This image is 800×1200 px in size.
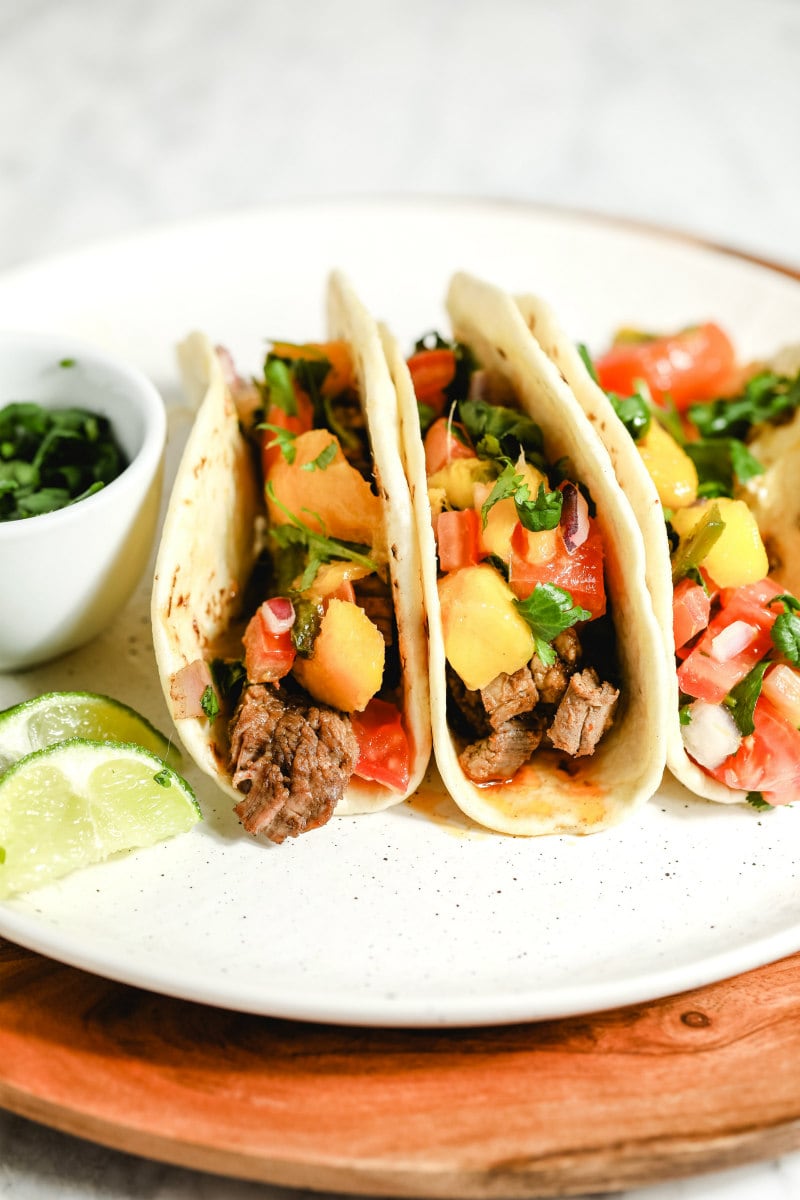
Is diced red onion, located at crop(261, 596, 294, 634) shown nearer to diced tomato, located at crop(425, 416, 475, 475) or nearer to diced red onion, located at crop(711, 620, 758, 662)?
diced tomato, located at crop(425, 416, 475, 475)

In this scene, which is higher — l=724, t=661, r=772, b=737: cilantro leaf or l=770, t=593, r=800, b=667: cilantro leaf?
l=770, t=593, r=800, b=667: cilantro leaf

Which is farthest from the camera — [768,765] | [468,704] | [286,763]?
[468,704]

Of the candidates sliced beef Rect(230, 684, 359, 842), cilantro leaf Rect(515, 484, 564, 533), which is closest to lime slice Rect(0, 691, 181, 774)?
sliced beef Rect(230, 684, 359, 842)

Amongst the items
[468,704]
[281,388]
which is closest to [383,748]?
[468,704]

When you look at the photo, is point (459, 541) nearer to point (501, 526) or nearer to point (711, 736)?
point (501, 526)

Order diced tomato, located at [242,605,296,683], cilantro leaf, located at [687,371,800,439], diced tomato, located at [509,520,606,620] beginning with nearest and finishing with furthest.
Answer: diced tomato, located at [509,520,606,620]
diced tomato, located at [242,605,296,683]
cilantro leaf, located at [687,371,800,439]

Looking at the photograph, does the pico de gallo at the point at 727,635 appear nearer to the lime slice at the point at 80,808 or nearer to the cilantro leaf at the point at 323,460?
the cilantro leaf at the point at 323,460

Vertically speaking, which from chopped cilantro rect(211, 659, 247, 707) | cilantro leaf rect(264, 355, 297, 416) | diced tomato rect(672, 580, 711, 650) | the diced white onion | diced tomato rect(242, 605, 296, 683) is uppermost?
cilantro leaf rect(264, 355, 297, 416)
